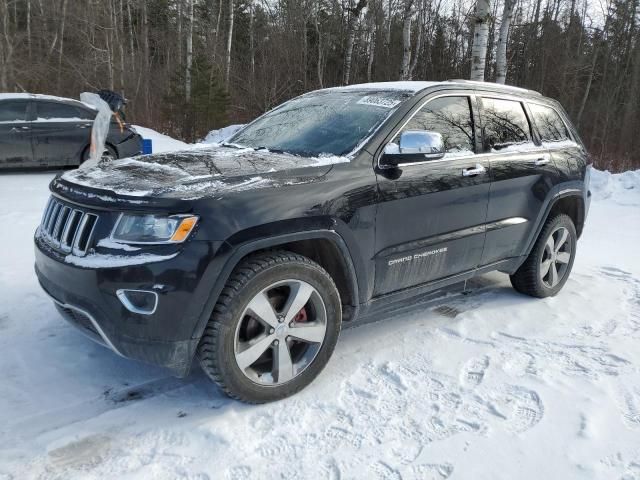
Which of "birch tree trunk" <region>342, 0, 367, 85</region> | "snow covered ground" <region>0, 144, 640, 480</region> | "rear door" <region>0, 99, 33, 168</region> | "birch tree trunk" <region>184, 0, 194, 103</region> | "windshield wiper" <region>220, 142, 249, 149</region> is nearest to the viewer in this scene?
"snow covered ground" <region>0, 144, 640, 480</region>

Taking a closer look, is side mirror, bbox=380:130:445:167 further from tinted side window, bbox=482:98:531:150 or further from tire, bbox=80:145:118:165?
tire, bbox=80:145:118:165

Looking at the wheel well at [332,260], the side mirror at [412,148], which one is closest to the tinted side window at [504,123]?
the side mirror at [412,148]

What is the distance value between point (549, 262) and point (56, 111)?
883 cm

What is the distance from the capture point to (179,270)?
246 cm

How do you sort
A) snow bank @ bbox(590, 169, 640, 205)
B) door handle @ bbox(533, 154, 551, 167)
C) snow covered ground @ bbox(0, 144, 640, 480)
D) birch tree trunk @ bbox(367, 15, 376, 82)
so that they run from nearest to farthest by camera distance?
snow covered ground @ bbox(0, 144, 640, 480) < door handle @ bbox(533, 154, 551, 167) < snow bank @ bbox(590, 169, 640, 205) < birch tree trunk @ bbox(367, 15, 376, 82)

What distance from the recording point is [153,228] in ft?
8.20

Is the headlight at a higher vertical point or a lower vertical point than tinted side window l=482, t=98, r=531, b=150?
lower

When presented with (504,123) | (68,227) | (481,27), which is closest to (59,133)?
(68,227)

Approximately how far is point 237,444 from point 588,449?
169 cm

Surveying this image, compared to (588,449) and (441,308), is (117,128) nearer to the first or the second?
(441,308)

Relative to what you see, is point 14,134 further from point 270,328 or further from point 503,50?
point 503,50

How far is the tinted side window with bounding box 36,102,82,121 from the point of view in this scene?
956 cm

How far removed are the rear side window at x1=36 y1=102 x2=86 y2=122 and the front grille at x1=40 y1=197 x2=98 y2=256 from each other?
7.59m

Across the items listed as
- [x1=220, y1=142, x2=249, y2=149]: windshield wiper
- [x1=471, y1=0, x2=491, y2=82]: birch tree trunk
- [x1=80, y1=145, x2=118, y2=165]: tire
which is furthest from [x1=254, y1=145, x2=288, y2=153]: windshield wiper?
[x1=471, y1=0, x2=491, y2=82]: birch tree trunk
